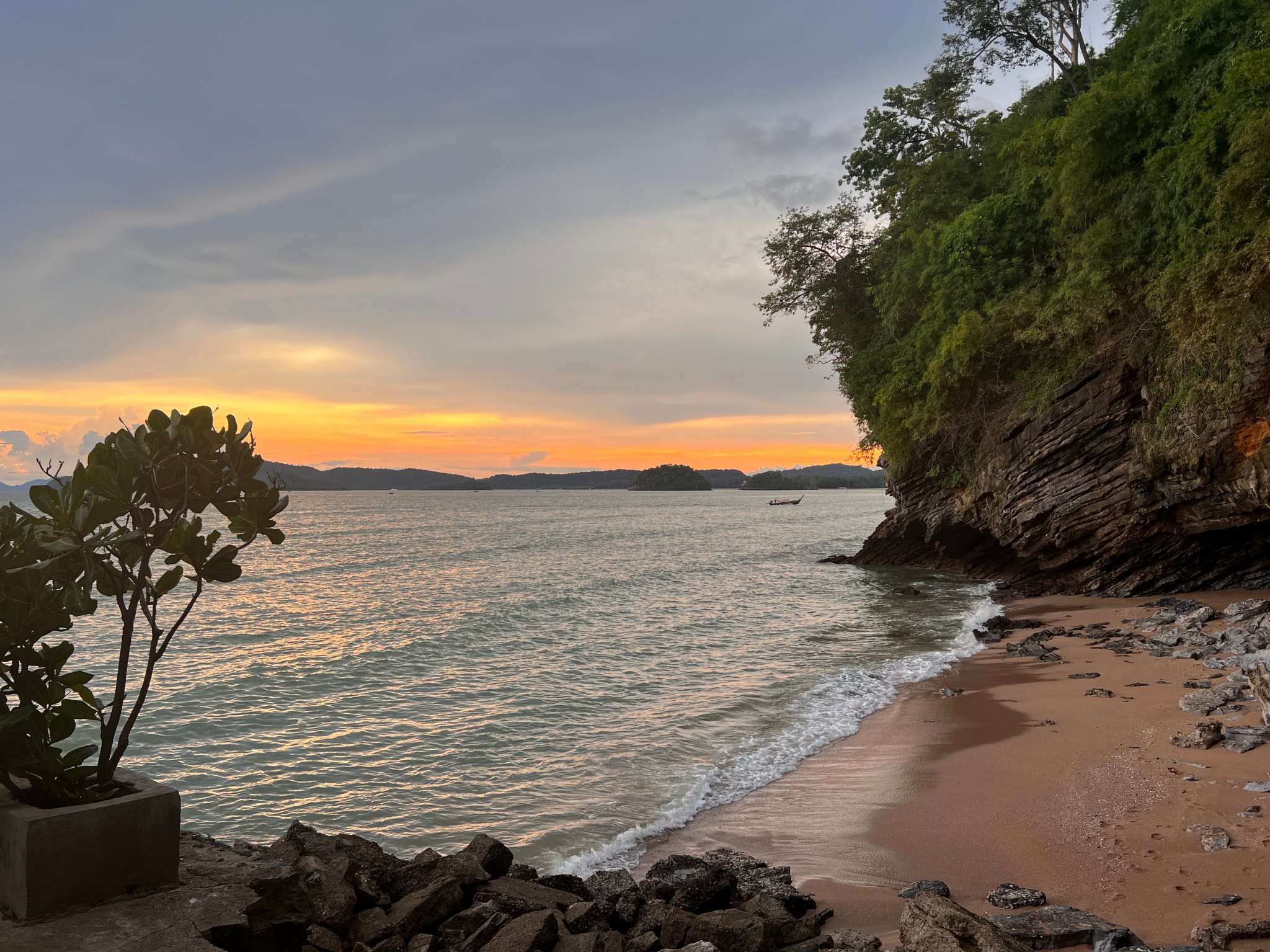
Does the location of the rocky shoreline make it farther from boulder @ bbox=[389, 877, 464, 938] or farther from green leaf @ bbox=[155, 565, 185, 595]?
green leaf @ bbox=[155, 565, 185, 595]

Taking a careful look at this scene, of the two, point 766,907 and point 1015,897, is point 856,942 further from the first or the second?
point 1015,897

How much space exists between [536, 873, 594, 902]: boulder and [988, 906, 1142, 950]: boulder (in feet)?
9.74

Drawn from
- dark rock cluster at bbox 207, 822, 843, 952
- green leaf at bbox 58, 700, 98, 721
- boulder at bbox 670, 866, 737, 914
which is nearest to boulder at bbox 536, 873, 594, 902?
dark rock cluster at bbox 207, 822, 843, 952

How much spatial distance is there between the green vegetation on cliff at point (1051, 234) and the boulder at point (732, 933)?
15.1 m

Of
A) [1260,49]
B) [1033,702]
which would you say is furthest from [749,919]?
[1260,49]

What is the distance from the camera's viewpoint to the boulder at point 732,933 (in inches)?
209

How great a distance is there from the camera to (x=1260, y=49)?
49.6ft

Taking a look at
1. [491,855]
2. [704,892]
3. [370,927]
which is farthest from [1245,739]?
[370,927]

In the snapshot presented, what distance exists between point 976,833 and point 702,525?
7646 cm

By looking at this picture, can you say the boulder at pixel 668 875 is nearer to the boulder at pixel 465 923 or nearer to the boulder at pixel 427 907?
the boulder at pixel 465 923

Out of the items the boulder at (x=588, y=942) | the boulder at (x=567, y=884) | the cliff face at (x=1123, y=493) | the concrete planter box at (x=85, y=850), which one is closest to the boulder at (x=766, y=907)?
the boulder at (x=588, y=942)

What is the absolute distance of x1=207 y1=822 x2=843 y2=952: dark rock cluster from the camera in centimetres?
500

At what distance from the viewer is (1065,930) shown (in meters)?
5.21

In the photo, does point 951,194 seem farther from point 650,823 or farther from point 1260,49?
point 650,823
